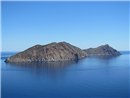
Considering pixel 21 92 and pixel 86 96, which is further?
pixel 21 92

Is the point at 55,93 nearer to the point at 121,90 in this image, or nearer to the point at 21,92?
the point at 21,92

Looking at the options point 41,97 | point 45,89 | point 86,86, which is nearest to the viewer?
point 41,97

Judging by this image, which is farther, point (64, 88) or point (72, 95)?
point (64, 88)

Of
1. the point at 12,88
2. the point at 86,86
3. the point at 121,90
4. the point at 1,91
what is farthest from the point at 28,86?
the point at 121,90

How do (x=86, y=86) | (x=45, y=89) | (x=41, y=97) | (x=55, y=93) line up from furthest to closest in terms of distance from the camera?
(x=86, y=86)
(x=45, y=89)
(x=55, y=93)
(x=41, y=97)

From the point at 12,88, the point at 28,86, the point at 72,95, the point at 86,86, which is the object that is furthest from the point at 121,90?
the point at 12,88

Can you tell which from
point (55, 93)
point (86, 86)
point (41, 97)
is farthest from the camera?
point (86, 86)

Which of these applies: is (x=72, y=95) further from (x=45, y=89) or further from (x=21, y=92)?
(x=21, y=92)

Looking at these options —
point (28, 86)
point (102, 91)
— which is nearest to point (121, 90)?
point (102, 91)
